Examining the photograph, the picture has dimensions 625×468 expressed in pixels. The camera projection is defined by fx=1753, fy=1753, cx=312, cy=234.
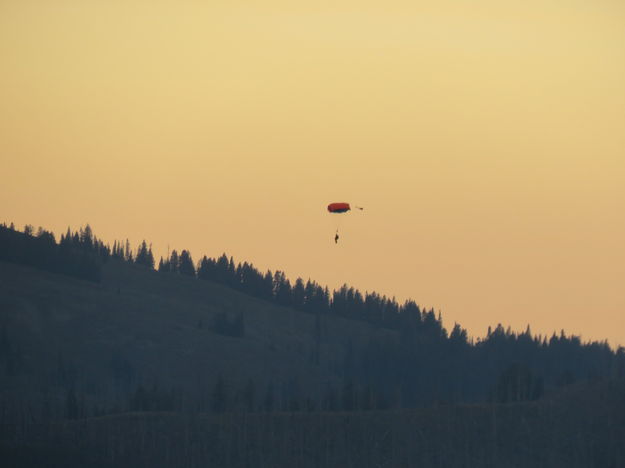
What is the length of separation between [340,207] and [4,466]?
55428 mm

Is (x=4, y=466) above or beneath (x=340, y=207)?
beneath

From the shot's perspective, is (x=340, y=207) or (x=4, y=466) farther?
(x=4, y=466)

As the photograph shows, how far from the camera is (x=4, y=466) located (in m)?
200

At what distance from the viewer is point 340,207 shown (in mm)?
171750
